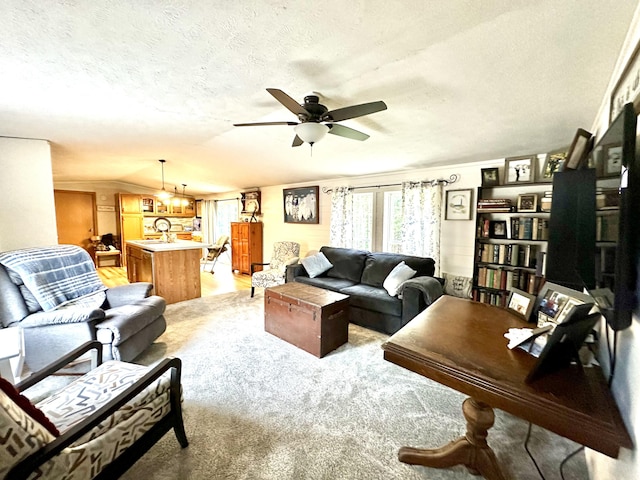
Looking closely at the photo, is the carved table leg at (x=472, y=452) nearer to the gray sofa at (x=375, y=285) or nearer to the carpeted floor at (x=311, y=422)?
the carpeted floor at (x=311, y=422)

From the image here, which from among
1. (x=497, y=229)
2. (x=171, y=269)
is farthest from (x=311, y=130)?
(x=171, y=269)

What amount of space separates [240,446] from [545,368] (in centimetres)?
156

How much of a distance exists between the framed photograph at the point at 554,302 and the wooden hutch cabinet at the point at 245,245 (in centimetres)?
548

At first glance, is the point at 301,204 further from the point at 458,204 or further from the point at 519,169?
the point at 519,169

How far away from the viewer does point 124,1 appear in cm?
118

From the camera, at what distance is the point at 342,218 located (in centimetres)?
475

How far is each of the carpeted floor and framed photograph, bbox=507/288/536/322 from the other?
31.7 inches

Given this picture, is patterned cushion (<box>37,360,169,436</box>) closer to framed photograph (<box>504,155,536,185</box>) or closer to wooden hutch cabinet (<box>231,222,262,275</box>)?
framed photograph (<box>504,155,536,185</box>)

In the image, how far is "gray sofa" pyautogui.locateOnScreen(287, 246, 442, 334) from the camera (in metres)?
2.81

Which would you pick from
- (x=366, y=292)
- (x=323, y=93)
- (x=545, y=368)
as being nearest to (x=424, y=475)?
(x=545, y=368)

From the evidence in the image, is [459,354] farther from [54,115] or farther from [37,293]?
[54,115]

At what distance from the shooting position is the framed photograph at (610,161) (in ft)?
2.87

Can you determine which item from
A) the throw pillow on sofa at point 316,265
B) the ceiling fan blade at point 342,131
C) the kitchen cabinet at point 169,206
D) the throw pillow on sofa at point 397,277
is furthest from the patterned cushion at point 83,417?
the kitchen cabinet at point 169,206

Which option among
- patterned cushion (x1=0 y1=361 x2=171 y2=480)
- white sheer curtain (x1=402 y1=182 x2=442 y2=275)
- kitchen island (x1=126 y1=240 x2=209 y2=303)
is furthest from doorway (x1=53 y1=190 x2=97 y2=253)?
white sheer curtain (x1=402 y1=182 x2=442 y2=275)
